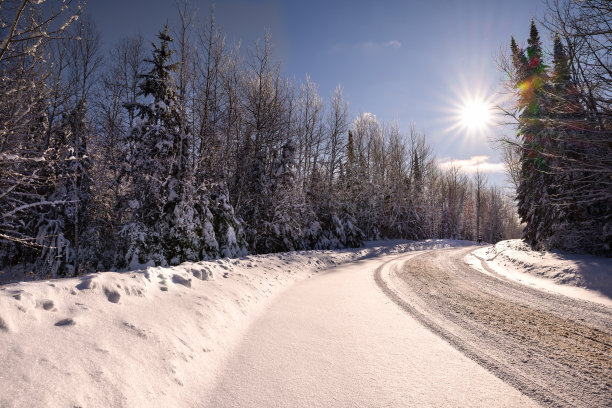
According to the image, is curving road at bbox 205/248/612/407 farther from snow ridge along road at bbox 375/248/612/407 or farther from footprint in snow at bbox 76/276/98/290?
footprint in snow at bbox 76/276/98/290

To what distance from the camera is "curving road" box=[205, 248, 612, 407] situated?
8.29 feet

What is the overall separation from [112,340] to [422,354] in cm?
331

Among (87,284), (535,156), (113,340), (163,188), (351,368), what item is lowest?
(351,368)

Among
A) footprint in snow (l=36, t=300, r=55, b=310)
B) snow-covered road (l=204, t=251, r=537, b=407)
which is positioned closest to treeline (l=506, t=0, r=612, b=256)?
snow-covered road (l=204, t=251, r=537, b=407)

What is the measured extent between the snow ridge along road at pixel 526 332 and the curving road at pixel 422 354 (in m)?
0.02

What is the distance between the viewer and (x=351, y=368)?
9.98 feet

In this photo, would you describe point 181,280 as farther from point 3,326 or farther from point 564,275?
point 564,275

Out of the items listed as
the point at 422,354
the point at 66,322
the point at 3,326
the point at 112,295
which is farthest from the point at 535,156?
the point at 3,326

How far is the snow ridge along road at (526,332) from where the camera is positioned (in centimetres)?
268

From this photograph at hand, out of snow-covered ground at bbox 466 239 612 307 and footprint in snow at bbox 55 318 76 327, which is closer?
footprint in snow at bbox 55 318 76 327

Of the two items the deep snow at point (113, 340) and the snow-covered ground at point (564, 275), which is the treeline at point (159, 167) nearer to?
the deep snow at point (113, 340)

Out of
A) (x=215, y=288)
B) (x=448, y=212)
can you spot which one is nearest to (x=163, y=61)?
(x=215, y=288)

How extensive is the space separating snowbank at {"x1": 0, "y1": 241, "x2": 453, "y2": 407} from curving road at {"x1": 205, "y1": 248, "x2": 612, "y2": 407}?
1.34ft

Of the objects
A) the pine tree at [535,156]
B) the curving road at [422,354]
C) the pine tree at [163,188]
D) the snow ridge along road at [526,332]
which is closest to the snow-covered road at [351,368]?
the curving road at [422,354]
